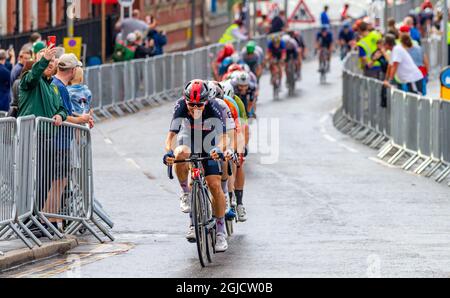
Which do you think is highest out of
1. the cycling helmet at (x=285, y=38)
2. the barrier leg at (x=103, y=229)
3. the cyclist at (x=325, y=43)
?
the barrier leg at (x=103, y=229)

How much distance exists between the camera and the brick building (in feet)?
127

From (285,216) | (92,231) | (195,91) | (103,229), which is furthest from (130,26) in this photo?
(195,91)

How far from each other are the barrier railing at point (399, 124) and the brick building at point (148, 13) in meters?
8.52

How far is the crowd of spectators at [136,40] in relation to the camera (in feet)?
120

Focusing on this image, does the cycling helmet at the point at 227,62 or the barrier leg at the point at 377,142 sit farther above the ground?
the cycling helmet at the point at 227,62

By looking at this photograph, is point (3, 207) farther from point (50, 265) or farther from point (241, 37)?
point (241, 37)

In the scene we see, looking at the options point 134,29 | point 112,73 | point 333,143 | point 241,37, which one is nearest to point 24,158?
point 333,143

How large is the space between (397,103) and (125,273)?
12.6 meters

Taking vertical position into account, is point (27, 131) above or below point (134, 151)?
above

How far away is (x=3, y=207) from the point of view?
15.3m

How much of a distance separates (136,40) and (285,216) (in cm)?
1817

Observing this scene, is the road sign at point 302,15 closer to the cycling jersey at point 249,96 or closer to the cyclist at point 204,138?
the cycling jersey at point 249,96

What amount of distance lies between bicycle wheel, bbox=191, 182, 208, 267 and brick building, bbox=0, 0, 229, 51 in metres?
21.8

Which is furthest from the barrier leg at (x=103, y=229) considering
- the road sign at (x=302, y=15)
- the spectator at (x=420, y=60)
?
the road sign at (x=302, y=15)
